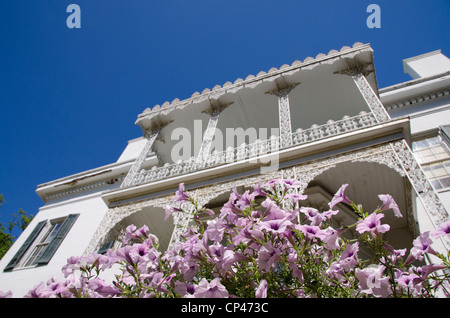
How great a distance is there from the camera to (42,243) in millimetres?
10594

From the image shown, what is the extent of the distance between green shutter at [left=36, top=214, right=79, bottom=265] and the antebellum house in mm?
38

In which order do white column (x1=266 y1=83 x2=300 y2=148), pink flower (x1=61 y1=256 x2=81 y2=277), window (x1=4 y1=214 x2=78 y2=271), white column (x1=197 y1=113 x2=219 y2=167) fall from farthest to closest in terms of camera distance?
window (x1=4 y1=214 x2=78 y2=271) → white column (x1=197 y1=113 x2=219 y2=167) → white column (x1=266 y1=83 x2=300 y2=148) → pink flower (x1=61 y1=256 x2=81 y2=277)

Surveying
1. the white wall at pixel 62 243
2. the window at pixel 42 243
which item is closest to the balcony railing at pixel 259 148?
the white wall at pixel 62 243

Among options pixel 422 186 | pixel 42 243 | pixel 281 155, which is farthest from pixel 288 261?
pixel 42 243

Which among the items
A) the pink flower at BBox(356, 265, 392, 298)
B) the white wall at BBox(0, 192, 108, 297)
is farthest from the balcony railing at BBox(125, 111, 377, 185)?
the pink flower at BBox(356, 265, 392, 298)

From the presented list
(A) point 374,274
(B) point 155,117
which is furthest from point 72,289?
(B) point 155,117

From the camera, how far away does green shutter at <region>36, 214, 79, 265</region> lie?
9.45 meters

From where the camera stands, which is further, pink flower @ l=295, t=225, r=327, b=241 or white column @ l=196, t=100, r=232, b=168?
white column @ l=196, t=100, r=232, b=168

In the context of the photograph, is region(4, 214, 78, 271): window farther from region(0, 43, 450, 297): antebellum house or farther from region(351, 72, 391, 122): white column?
region(351, 72, 391, 122): white column

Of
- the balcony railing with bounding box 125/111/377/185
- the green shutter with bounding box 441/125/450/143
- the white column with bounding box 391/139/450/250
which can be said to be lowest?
the white column with bounding box 391/139/450/250

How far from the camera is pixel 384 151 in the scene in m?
5.58

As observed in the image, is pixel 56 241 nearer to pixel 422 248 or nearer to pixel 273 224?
pixel 273 224

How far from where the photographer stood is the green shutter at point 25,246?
9.70m

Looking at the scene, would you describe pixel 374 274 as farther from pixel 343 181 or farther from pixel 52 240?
pixel 52 240
